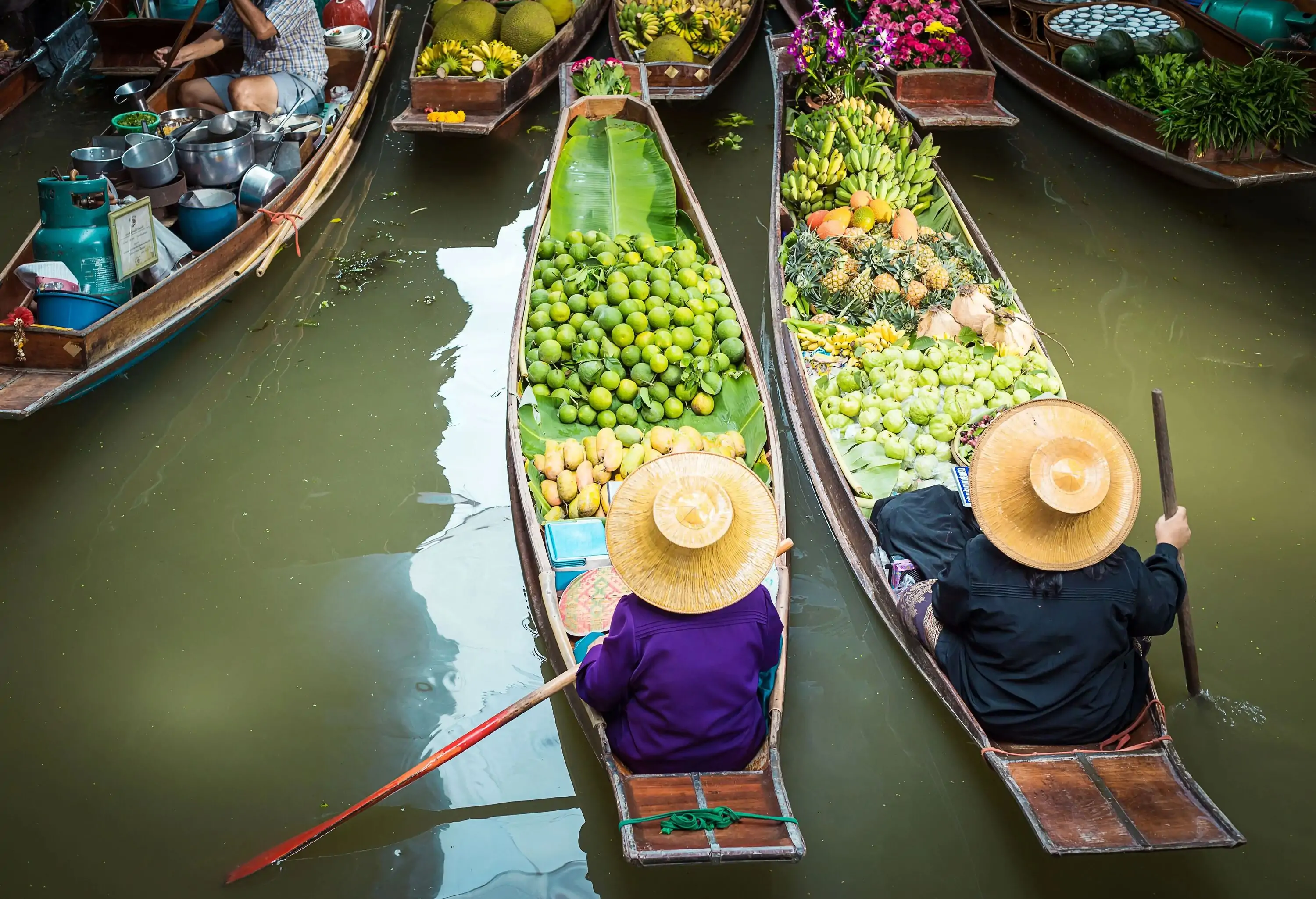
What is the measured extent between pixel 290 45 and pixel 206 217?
1919 mm

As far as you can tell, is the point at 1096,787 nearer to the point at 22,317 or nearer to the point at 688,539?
the point at 688,539

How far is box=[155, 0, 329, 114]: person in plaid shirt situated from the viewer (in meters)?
5.59

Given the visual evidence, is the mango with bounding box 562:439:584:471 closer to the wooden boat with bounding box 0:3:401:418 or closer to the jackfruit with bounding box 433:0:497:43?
the wooden boat with bounding box 0:3:401:418

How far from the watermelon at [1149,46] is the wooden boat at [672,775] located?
454 centimetres

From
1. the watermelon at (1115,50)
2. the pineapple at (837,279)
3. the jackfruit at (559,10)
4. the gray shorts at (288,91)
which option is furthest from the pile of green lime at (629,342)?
the watermelon at (1115,50)

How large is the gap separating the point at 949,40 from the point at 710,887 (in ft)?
Result: 18.8

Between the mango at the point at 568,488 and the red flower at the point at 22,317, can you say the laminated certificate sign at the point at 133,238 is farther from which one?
the mango at the point at 568,488

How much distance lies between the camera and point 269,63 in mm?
5797

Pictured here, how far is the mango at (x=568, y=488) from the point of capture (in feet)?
10.6

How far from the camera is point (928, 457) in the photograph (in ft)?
11.3

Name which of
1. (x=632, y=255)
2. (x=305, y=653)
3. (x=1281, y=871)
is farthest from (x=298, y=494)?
(x=1281, y=871)

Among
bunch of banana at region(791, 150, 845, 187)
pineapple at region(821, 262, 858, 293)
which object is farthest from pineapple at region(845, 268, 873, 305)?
bunch of banana at region(791, 150, 845, 187)

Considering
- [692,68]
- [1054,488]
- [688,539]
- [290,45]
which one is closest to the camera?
[688,539]

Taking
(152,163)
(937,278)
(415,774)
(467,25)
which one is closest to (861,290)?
(937,278)
